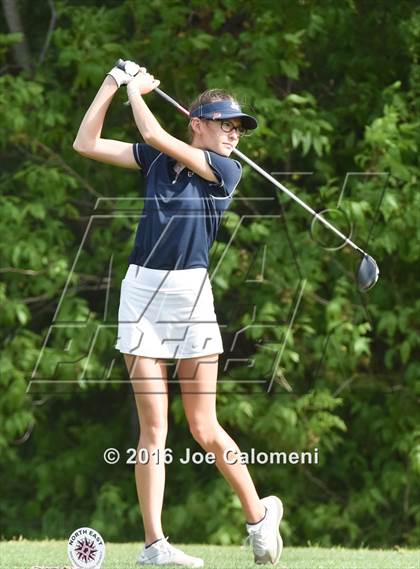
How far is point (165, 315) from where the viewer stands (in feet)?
13.5

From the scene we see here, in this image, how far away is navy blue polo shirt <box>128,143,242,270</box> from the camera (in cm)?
409

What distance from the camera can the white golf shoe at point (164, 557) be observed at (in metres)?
4.18

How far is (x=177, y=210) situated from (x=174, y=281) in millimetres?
231

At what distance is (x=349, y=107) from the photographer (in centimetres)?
761

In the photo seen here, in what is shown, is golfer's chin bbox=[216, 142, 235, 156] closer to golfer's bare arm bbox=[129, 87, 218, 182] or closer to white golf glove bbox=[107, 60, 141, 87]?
golfer's bare arm bbox=[129, 87, 218, 182]

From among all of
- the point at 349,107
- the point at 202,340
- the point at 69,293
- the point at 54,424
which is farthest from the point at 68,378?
the point at 202,340

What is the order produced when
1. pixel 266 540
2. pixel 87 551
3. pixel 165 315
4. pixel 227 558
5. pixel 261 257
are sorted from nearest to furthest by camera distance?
pixel 87 551, pixel 165 315, pixel 266 540, pixel 227 558, pixel 261 257

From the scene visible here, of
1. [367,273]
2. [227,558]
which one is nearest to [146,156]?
[367,273]

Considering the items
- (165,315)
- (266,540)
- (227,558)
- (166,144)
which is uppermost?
(166,144)

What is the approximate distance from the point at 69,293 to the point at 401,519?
244 centimetres

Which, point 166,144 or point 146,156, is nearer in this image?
point 166,144

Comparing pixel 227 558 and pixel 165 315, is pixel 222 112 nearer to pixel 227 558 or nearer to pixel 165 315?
pixel 165 315

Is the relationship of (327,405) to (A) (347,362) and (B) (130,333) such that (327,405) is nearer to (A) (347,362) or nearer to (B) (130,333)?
(A) (347,362)

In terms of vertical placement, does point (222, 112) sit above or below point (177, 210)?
above
